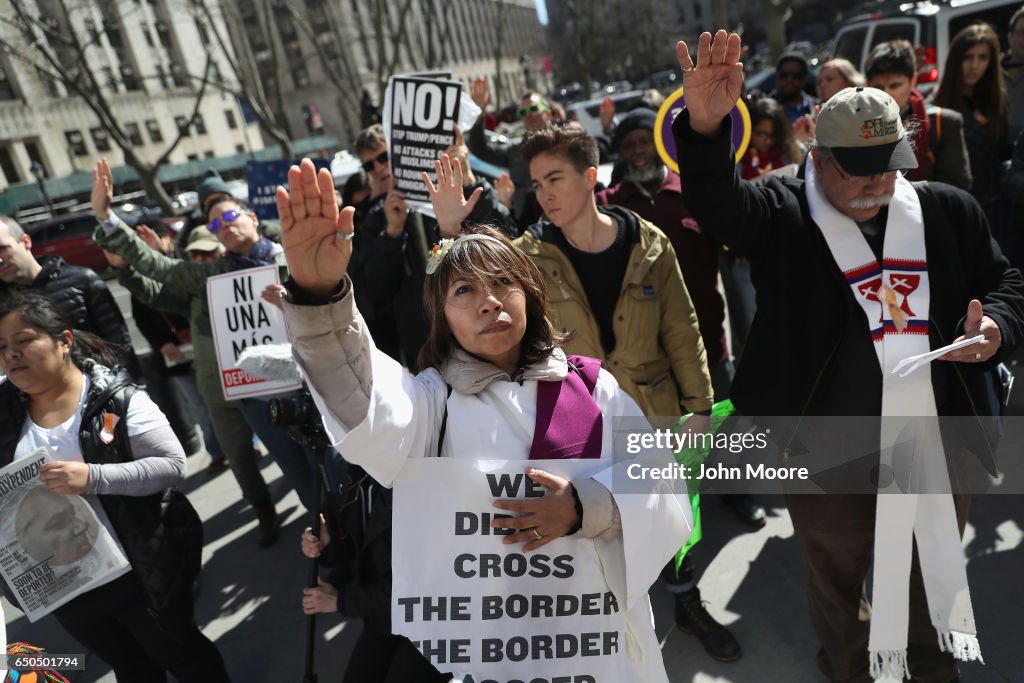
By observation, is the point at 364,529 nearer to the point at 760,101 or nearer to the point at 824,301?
the point at 824,301

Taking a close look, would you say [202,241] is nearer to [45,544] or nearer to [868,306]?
[45,544]

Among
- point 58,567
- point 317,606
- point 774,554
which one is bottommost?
point 774,554

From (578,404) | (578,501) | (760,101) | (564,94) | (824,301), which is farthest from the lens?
(564,94)

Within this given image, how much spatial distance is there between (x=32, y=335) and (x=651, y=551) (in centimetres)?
217

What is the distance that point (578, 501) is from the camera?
151cm

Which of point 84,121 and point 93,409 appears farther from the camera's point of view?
point 84,121

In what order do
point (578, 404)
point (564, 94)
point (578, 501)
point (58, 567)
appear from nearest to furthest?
point (578, 501) < point (578, 404) < point (58, 567) < point (564, 94)

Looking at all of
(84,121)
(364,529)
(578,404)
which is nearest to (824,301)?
(578,404)

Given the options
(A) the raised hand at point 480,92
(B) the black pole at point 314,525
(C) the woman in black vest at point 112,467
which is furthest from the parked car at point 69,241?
(B) the black pole at point 314,525

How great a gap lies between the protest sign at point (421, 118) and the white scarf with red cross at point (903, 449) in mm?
2107

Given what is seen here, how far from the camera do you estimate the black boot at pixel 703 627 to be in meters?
2.62

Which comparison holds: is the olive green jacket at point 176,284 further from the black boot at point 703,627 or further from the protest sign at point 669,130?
the black boot at point 703,627

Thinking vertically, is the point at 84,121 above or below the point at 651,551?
above

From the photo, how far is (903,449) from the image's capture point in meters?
2.02
